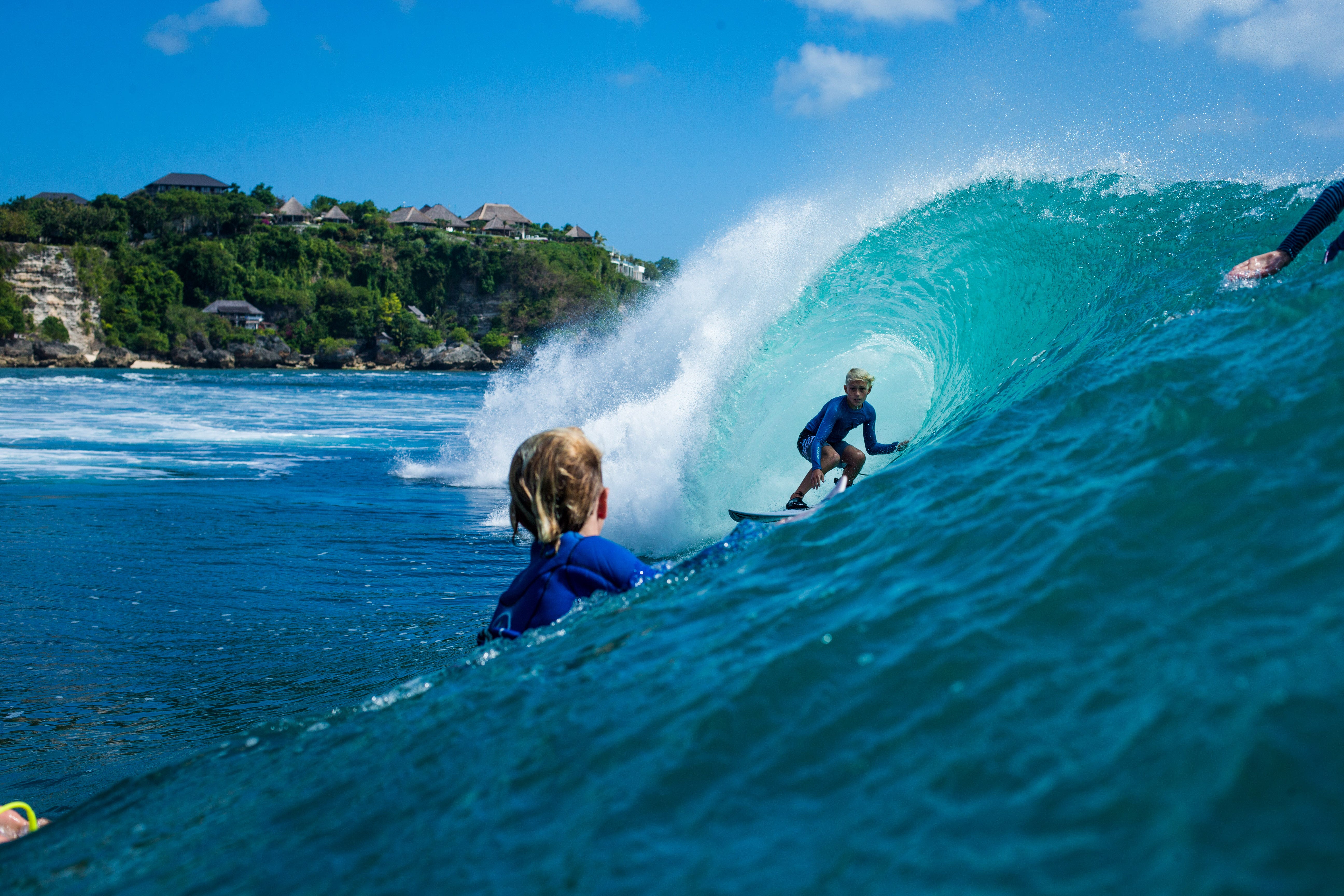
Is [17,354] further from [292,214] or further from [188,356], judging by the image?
[292,214]

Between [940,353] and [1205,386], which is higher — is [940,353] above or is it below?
above

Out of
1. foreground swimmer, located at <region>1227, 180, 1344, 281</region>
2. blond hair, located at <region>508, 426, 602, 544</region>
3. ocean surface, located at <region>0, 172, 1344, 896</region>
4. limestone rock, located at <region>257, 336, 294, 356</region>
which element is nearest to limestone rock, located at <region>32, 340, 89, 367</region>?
limestone rock, located at <region>257, 336, 294, 356</region>

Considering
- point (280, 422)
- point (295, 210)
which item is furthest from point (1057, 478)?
point (295, 210)

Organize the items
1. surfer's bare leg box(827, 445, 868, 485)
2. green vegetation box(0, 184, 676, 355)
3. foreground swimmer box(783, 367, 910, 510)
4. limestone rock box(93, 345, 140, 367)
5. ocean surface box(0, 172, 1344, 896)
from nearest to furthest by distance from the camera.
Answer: ocean surface box(0, 172, 1344, 896) → foreground swimmer box(783, 367, 910, 510) → surfer's bare leg box(827, 445, 868, 485) → limestone rock box(93, 345, 140, 367) → green vegetation box(0, 184, 676, 355)

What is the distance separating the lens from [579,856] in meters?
1.92

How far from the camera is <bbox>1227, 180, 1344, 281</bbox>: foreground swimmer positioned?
16.4ft

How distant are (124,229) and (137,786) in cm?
12580

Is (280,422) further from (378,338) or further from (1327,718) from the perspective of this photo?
(378,338)

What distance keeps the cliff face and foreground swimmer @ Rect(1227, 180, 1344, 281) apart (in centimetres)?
10254

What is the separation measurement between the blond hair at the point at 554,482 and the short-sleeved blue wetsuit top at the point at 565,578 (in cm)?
7

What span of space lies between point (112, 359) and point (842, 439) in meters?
98.1

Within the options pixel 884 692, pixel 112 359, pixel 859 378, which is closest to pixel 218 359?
pixel 112 359

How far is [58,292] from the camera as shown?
299 feet

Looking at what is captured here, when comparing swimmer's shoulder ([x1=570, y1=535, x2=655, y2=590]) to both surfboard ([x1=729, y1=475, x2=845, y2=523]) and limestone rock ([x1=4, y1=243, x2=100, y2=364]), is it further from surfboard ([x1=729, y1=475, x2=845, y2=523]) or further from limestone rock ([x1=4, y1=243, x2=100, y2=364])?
limestone rock ([x1=4, y1=243, x2=100, y2=364])
